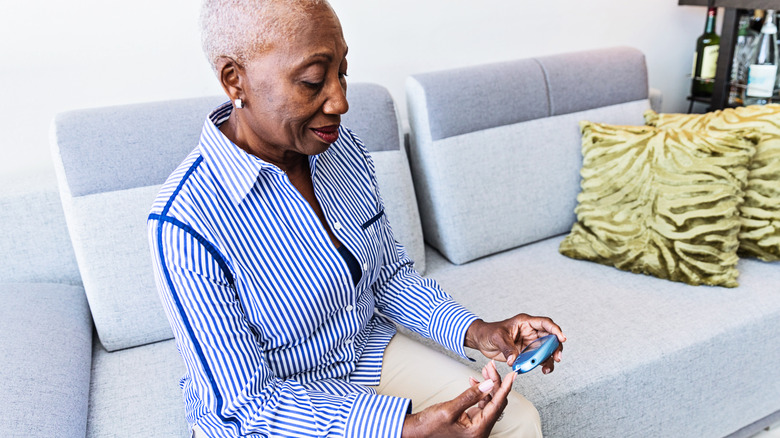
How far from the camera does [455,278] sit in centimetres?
162

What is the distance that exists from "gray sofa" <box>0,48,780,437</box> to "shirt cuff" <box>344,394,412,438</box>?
405 mm

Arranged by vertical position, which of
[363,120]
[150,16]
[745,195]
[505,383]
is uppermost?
[150,16]

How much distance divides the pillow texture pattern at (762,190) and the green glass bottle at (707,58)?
62cm

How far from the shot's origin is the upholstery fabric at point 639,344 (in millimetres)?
1227

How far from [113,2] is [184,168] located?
82 cm

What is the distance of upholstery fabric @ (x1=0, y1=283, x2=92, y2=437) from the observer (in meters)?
1.00

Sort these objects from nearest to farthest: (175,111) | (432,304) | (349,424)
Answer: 1. (349,424)
2. (432,304)
3. (175,111)

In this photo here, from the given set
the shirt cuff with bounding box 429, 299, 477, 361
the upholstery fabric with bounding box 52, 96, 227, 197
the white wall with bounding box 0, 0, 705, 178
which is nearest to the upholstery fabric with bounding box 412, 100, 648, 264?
the white wall with bounding box 0, 0, 705, 178

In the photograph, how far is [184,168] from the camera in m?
0.90

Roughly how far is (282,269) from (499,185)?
35.8 inches

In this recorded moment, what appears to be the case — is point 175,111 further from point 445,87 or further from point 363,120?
point 445,87

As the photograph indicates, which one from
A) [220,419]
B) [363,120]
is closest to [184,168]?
[220,419]

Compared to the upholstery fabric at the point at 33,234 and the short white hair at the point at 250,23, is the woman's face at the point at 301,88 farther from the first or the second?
the upholstery fabric at the point at 33,234

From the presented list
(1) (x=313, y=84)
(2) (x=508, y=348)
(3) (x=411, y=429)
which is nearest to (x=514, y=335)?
(2) (x=508, y=348)
